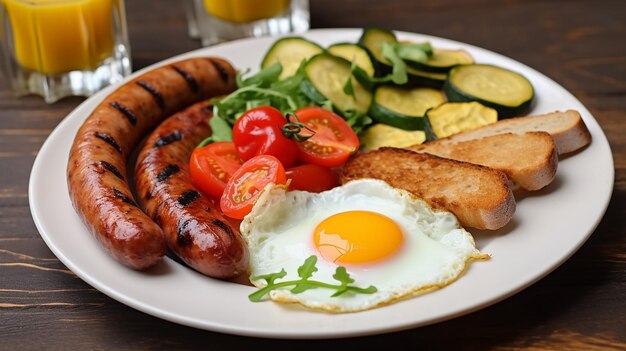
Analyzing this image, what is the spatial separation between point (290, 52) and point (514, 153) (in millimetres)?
1456

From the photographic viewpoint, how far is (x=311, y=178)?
348cm

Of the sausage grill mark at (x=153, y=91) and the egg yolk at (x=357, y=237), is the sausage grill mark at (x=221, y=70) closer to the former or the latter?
the sausage grill mark at (x=153, y=91)

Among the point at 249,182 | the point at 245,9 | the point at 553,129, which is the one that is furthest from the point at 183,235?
the point at 245,9

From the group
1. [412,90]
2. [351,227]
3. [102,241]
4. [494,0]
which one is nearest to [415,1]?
[494,0]

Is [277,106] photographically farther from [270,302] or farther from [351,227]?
[270,302]

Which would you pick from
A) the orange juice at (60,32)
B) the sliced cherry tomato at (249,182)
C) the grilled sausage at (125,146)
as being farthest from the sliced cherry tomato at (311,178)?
the orange juice at (60,32)

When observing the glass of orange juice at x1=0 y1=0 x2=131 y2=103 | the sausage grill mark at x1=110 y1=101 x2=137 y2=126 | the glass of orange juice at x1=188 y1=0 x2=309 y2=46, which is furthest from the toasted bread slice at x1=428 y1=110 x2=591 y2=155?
the glass of orange juice at x1=0 y1=0 x2=131 y2=103

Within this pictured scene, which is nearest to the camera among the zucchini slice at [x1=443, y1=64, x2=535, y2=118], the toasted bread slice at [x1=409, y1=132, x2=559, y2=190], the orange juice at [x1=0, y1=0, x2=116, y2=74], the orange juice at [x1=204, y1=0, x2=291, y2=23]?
the toasted bread slice at [x1=409, y1=132, x2=559, y2=190]

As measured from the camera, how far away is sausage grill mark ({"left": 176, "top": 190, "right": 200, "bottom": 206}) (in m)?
3.07

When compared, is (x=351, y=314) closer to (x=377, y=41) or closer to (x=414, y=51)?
(x=414, y=51)

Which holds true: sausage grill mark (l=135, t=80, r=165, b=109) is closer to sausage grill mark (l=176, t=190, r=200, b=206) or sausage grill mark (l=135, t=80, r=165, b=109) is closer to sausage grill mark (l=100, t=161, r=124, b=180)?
sausage grill mark (l=100, t=161, r=124, b=180)

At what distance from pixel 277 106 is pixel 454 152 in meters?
0.94

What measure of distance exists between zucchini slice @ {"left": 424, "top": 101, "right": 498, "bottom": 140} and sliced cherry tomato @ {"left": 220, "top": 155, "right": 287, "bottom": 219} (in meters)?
0.92

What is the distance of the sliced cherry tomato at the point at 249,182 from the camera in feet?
10.5
